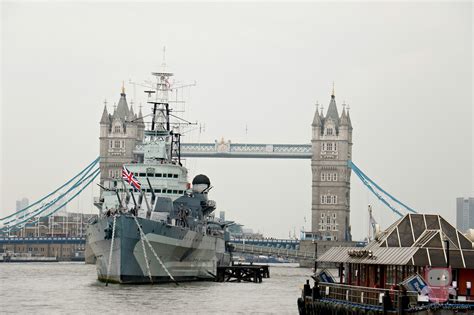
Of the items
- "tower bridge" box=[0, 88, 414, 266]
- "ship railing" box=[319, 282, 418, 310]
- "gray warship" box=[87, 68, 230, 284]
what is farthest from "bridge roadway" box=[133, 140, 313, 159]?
"ship railing" box=[319, 282, 418, 310]

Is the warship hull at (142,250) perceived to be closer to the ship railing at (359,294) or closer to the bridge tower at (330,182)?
the ship railing at (359,294)

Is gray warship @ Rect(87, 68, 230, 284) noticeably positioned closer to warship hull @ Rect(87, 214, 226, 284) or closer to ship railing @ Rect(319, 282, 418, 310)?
warship hull @ Rect(87, 214, 226, 284)

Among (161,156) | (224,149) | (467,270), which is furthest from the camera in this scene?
(224,149)

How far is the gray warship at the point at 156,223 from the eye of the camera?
2625 inches

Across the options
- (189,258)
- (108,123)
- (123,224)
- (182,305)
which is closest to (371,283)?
(182,305)

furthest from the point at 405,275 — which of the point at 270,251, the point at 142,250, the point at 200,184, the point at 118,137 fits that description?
the point at 118,137

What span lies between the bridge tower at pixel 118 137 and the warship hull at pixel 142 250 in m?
92.8

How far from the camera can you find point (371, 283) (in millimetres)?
39844

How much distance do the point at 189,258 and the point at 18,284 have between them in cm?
1103

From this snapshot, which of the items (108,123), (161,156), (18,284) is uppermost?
(108,123)

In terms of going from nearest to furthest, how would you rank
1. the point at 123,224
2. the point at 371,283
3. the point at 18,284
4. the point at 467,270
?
the point at 467,270, the point at 371,283, the point at 123,224, the point at 18,284

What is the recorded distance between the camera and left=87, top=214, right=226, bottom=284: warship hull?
217 feet

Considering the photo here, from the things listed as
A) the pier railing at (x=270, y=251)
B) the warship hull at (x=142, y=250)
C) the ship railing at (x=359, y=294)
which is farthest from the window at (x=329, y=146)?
the ship railing at (x=359, y=294)

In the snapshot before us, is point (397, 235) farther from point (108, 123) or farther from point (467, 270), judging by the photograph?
point (108, 123)
